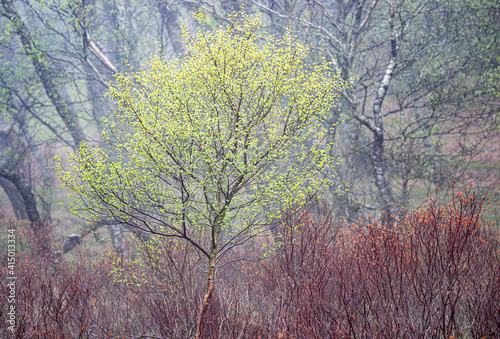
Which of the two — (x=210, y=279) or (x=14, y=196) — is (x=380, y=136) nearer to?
(x=210, y=279)

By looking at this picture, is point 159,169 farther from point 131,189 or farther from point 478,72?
point 478,72

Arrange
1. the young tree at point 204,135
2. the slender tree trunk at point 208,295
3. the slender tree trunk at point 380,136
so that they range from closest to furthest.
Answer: the young tree at point 204,135
the slender tree trunk at point 208,295
the slender tree trunk at point 380,136

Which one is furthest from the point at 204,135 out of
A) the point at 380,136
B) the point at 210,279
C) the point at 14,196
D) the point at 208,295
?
the point at 14,196

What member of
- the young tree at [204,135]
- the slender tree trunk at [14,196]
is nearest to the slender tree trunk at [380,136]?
the young tree at [204,135]

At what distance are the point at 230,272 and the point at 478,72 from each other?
1170cm

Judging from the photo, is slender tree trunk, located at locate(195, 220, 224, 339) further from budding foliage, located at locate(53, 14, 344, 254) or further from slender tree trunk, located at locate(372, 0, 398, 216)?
slender tree trunk, located at locate(372, 0, 398, 216)

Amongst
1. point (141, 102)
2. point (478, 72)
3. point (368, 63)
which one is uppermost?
point (368, 63)

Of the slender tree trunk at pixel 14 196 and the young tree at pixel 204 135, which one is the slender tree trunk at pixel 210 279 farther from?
the slender tree trunk at pixel 14 196

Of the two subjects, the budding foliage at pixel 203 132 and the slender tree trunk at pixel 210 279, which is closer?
the budding foliage at pixel 203 132

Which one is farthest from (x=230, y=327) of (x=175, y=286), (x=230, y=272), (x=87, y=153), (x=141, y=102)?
(x=230, y=272)

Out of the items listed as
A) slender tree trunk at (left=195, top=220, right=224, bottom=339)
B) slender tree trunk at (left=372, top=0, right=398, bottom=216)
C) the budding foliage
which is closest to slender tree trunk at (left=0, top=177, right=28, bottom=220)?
the budding foliage

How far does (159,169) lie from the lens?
5777 mm

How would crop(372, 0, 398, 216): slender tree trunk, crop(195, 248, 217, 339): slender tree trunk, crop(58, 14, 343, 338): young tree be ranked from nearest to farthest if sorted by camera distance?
crop(58, 14, 343, 338): young tree
crop(195, 248, 217, 339): slender tree trunk
crop(372, 0, 398, 216): slender tree trunk

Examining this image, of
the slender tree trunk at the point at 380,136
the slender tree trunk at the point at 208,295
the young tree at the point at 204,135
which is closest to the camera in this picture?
the young tree at the point at 204,135
